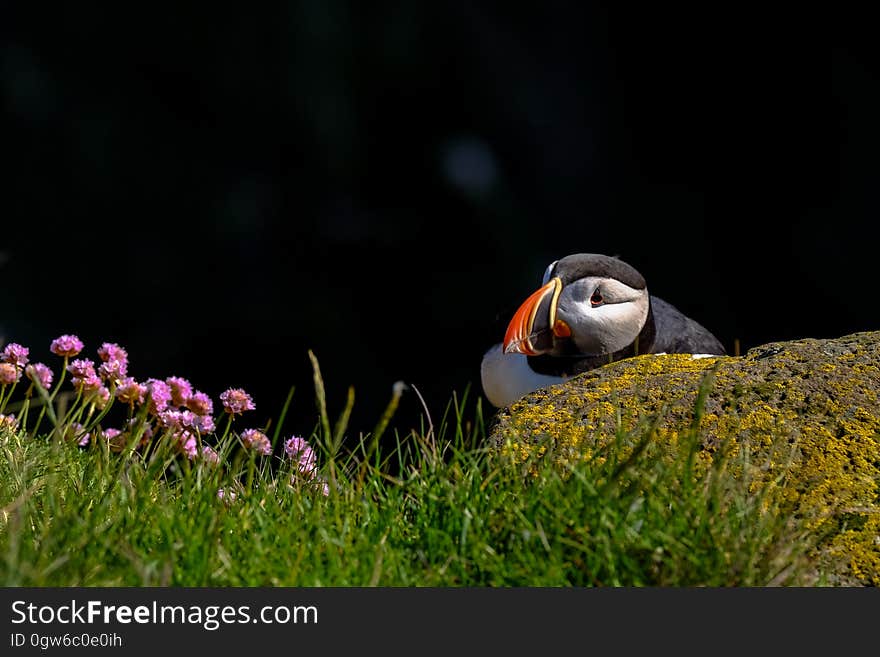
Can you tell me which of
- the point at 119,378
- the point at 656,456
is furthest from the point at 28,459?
the point at 656,456

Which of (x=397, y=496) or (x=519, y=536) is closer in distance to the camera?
(x=519, y=536)

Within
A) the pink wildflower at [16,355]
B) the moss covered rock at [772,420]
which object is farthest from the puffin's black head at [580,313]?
the pink wildflower at [16,355]

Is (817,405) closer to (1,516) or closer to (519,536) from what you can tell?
(519,536)

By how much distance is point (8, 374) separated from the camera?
3.48 m

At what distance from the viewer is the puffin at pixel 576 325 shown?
11.8 ft

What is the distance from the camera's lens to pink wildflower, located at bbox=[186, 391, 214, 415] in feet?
11.3

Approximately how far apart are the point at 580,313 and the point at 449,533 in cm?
137

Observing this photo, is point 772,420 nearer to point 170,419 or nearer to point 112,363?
point 170,419

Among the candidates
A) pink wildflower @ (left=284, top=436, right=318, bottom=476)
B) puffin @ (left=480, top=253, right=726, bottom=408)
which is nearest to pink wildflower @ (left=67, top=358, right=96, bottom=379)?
pink wildflower @ (left=284, top=436, right=318, bottom=476)

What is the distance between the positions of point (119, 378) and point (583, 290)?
4.96 ft

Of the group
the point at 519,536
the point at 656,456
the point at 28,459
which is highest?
the point at 656,456

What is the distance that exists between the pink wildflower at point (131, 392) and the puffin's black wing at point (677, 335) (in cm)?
169

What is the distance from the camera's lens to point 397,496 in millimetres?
2576

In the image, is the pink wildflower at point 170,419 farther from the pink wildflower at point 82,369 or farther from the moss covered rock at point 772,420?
the moss covered rock at point 772,420
